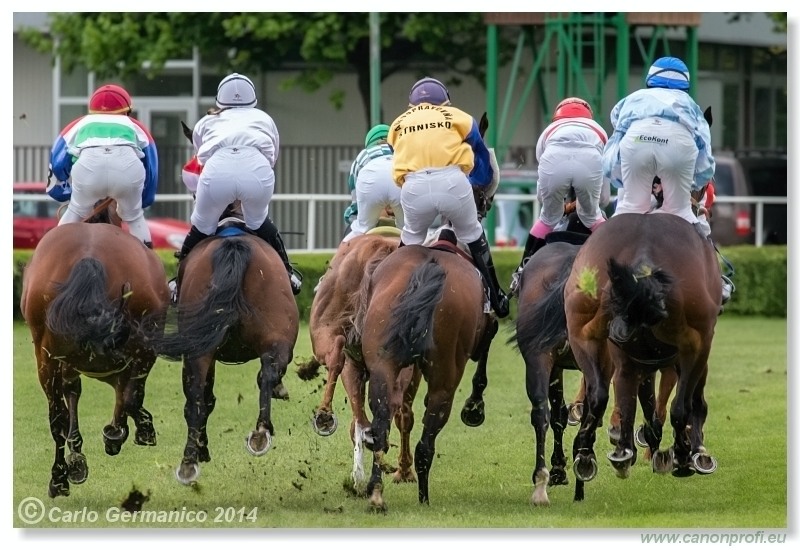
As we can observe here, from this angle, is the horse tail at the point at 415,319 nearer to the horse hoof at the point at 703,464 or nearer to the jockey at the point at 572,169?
the jockey at the point at 572,169

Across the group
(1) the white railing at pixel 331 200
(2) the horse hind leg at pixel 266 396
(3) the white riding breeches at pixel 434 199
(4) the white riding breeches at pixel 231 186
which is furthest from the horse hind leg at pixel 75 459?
(1) the white railing at pixel 331 200

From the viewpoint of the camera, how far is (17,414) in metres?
12.8

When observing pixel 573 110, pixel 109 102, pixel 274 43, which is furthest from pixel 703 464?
pixel 274 43

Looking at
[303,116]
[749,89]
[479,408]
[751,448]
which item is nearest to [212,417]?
[479,408]

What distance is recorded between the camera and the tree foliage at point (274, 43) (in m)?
23.3

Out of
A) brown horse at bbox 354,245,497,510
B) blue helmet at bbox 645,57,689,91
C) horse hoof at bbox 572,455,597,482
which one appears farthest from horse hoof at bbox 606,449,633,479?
blue helmet at bbox 645,57,689,91

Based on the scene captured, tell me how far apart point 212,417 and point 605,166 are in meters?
4.79

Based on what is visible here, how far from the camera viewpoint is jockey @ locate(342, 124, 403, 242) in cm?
1055

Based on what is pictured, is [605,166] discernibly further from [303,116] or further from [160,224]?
[303,116]

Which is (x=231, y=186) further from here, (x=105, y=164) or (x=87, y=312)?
(x=87, y=312)

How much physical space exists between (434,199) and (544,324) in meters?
1.02

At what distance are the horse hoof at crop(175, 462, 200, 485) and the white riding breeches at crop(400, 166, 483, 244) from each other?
73.0 inches

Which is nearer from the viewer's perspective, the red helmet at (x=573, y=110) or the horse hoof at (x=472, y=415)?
the horse hoof at (x=472, y=415)

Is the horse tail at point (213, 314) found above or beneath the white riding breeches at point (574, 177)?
beneath
